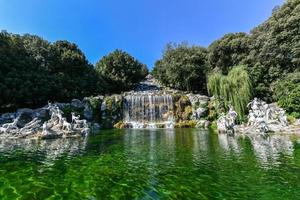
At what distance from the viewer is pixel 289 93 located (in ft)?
116

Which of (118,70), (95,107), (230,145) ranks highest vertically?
(118,70)

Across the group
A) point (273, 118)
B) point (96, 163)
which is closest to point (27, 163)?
point (96, 163)

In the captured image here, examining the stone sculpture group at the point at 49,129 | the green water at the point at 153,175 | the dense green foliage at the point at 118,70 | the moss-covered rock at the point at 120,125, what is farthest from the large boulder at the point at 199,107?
the green water at the point at 153,175

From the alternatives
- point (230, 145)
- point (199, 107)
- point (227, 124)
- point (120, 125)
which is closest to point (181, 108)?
point (199, 107)

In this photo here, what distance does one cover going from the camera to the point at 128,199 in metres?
8.14

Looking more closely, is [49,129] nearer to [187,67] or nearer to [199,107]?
[199,107]

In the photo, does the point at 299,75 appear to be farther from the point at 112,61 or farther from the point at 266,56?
the point at 112,61

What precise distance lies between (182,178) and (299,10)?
38.3 metres

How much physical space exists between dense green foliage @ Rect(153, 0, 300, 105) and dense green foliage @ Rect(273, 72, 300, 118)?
7.49 ft

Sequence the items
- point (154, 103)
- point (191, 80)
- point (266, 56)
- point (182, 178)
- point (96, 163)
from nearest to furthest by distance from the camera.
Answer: point (182, 178) → point (96, 163) → point (266, 56) → point (154, 103) → point (191, 80)

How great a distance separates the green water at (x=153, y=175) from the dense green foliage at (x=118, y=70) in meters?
44.1

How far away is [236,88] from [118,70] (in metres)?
32.5

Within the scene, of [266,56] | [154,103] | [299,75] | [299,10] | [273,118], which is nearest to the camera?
[273,118]

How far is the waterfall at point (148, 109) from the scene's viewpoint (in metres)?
44.4
